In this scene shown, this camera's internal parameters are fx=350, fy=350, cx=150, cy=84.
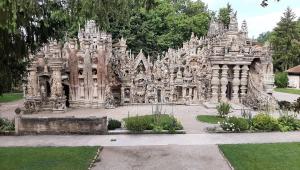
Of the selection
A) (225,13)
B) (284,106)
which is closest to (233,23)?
(284,106)

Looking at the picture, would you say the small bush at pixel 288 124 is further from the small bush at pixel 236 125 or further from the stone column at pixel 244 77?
the stone column at pixel 244 77

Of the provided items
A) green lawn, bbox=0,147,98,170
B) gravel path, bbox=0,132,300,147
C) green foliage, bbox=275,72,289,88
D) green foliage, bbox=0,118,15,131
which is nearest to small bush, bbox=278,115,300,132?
gravel path, bbox=0,132,300,147

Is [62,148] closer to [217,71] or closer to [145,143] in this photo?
[145,143]

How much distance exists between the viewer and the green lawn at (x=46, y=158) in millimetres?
12362

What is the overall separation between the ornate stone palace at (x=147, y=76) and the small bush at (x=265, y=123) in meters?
5.89

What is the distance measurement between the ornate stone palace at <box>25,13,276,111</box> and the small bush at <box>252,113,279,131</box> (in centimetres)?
589

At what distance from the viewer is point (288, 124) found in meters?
18.1

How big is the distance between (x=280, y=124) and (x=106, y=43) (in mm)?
14044

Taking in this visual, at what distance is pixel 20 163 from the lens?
1277cm

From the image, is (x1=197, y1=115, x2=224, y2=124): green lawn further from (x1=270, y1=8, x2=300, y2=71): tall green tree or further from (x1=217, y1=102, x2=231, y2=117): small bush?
(x1=270, y1=8, x2=300, y2=71): tall green tree

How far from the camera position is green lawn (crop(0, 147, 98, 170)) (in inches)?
487

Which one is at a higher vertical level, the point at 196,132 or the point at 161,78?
the point at 161,78

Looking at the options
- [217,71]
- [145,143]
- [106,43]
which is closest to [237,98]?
[217,71]

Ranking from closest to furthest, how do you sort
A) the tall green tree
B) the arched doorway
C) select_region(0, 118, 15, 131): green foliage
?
select_region(0, 118, 15, 131): green foliage → the arched doorway → the tall green tree
